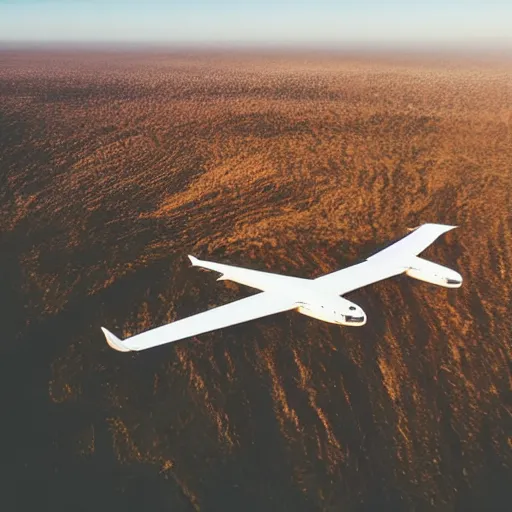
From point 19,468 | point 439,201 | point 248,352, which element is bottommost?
point 19,468

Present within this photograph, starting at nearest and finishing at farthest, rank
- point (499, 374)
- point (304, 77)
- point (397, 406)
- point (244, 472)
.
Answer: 1. point (244, 472)
2. point (397, 406)
3. point (499, 374)
4. point (304, 77)

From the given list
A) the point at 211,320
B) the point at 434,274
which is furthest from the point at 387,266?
the point at 211,320

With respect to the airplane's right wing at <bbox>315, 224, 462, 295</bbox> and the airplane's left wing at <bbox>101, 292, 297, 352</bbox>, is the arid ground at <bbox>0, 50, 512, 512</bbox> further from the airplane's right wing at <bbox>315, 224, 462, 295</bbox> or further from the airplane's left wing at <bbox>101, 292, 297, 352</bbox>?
the airplane's left wing at <bbox>101, 292, 297, 352</bbox>

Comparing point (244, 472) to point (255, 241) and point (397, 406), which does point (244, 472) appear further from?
point (255, 241)

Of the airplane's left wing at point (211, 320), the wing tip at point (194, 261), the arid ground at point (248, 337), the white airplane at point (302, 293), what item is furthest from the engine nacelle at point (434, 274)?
the wing tip at point (194, 261)

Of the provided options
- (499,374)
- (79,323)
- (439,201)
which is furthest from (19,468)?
(439,201)
